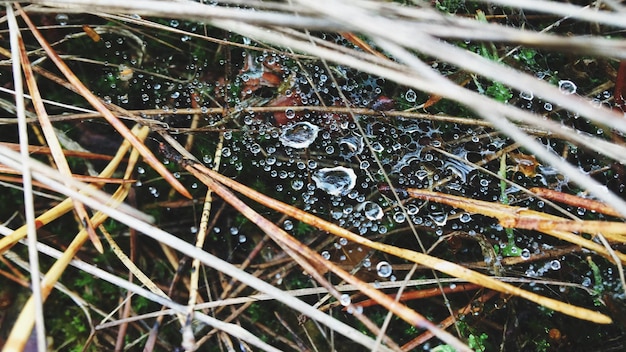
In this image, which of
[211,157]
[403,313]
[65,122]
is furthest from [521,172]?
[65,122]

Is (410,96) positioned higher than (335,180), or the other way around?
(410,96)

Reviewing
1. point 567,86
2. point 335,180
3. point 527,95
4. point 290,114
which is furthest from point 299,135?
point 567,86

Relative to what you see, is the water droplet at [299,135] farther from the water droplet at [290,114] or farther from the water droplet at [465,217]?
the water droplet at [465,217]

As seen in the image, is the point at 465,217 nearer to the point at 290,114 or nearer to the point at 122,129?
the point at 290,114

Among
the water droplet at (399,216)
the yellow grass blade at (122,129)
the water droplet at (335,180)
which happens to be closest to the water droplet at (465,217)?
the water droplet at (399,216)

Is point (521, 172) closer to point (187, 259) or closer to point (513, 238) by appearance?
point (513, 238)
